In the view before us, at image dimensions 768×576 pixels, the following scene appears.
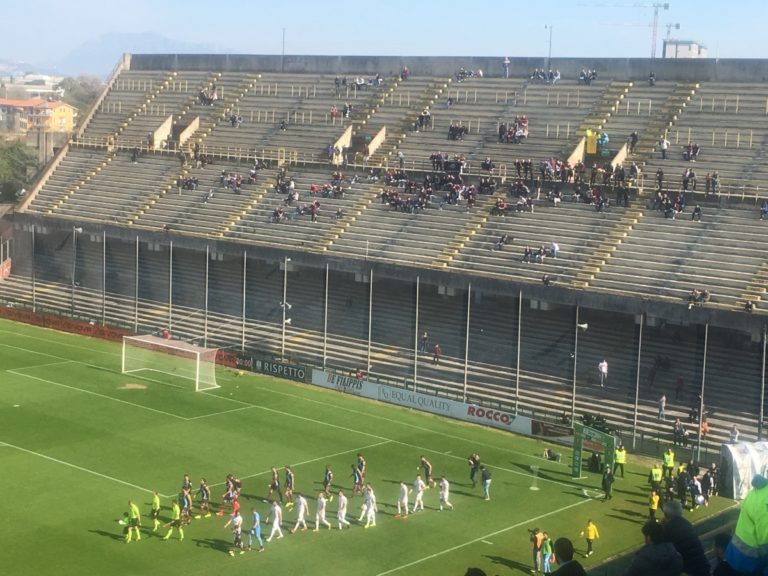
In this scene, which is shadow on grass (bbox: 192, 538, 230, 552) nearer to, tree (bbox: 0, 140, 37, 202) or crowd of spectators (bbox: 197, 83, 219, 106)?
crowd of spectators (bbox: 197, 83, 219, 106)

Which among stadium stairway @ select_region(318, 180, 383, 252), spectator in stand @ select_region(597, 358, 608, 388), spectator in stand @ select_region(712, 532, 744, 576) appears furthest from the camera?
stadium stairway @ select_region(318, 180, 383, 252)

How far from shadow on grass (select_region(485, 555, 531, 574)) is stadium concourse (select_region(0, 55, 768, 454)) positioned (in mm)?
13677

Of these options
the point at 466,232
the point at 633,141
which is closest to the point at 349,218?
the point at 466,232

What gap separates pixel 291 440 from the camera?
45.8 metres

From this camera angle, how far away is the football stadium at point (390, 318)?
120 ft

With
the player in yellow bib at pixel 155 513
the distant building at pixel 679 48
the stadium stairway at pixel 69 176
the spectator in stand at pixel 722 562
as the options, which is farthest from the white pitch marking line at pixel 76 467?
the distant building at pixel 679 48

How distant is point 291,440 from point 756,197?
82.3 feet

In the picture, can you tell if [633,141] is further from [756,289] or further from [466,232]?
[756,289]

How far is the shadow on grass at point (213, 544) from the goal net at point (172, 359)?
20.3m

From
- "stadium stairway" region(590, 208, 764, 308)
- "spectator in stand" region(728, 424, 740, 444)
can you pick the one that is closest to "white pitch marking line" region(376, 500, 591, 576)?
"spectator in stand" region(728, 424, 740, 444)

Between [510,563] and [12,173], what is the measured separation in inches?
3107

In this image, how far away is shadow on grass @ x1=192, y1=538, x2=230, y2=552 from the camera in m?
33.4

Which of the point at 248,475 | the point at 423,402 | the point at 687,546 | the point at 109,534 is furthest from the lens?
the point at 423,402

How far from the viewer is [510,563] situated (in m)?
32.8
